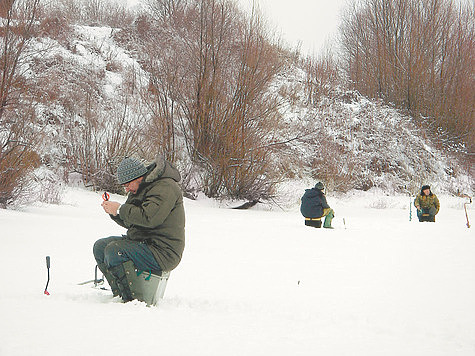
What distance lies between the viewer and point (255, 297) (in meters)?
4.95

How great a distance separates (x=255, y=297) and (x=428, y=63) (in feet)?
96.0

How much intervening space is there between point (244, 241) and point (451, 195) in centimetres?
1895

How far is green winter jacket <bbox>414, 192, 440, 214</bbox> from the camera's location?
43.4 feet

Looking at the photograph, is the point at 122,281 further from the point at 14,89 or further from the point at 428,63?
the point at 428,63

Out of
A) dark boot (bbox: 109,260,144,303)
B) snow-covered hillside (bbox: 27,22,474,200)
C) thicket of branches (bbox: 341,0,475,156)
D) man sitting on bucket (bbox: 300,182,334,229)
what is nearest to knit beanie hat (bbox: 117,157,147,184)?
dark boot (bbox: 109,260,144,303)

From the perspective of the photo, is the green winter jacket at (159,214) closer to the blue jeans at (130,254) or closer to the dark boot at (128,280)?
the blue jeans at (130,254)

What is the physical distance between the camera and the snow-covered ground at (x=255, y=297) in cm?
295

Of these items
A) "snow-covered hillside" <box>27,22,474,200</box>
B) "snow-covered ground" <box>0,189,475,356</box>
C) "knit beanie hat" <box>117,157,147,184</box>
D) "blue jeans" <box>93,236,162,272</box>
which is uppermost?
"snow-covered hillside" <box>27,22,474,200</box>

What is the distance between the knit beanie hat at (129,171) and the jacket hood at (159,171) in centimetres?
7

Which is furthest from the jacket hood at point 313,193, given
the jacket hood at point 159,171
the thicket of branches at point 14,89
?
the jacket hood at point 159,171

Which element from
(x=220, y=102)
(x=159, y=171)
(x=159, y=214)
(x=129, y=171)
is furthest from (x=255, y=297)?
(x=220, y=102)

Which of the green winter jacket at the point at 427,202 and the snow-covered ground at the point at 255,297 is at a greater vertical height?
the green winter jacket at the point at 427,202

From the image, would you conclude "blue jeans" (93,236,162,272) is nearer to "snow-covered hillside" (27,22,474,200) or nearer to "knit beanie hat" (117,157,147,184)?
"knit beanie hat" (117,157,147,184)

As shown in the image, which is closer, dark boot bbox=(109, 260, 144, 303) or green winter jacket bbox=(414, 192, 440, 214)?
dark boot bbox=(109, 260, 144, 303)
